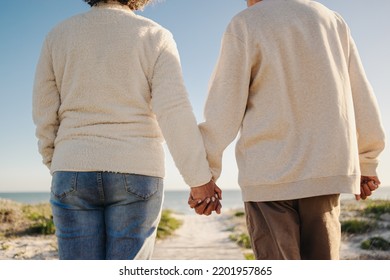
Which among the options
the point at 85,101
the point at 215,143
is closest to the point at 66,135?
the point at 85,101

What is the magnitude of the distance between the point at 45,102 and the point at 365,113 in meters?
1.45

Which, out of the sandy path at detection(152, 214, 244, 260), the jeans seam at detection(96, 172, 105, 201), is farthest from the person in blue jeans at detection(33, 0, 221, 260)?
the sandy path at detection(152, 214, 244, 260)

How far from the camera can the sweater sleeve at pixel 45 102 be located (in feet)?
6.41

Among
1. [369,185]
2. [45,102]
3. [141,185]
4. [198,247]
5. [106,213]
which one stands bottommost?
[198,247]

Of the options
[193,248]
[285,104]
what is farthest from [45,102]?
[193,248]

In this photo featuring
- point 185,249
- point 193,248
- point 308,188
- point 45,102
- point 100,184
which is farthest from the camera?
point 193,248

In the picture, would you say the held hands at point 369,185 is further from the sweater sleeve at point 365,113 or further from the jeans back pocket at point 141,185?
the jeans back pocket at point 141,185

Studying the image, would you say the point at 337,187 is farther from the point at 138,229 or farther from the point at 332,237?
the point at 138,229

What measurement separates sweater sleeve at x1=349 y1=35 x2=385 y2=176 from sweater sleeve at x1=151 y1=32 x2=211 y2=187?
0.77 m

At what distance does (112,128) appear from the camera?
1.74 m

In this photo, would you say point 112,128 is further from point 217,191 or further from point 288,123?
point 288,123

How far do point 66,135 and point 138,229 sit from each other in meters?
0.47

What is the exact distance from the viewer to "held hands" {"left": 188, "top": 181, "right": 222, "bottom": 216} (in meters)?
2.00
